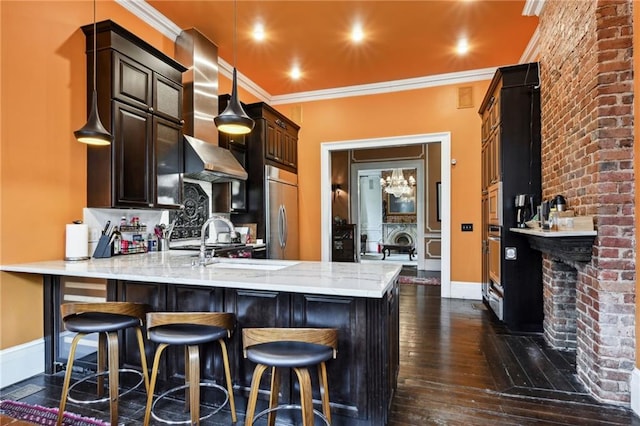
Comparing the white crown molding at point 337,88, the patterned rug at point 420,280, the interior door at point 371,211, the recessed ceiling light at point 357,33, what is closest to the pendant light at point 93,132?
the white crown molding at point 337,88

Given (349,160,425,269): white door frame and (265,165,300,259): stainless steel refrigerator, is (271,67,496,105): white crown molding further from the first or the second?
(349,160,425,269): white door frame

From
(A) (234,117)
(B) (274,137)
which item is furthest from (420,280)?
(A) (234,117)

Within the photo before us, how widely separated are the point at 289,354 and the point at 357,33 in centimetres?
381

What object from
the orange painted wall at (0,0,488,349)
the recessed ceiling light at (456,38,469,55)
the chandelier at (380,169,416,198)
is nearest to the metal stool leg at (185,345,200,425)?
the orange painted wall at (0,0,488,349)

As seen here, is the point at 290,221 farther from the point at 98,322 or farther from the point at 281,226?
the point at 98,322

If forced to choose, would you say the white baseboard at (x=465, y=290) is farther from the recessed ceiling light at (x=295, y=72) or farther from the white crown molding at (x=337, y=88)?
the recessed ceiling light at (x=295, y=72)

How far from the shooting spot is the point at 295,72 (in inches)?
203

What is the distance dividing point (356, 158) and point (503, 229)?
18.6ft

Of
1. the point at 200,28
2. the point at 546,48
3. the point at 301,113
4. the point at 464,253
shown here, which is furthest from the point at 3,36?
the point at 464,253

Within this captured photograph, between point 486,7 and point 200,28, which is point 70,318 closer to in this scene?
point 200,28

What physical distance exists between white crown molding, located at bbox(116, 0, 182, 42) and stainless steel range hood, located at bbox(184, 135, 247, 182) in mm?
1282

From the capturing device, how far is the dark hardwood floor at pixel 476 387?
2109 millimetres

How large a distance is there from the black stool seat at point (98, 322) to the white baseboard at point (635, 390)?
314cm

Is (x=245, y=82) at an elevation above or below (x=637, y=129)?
above
